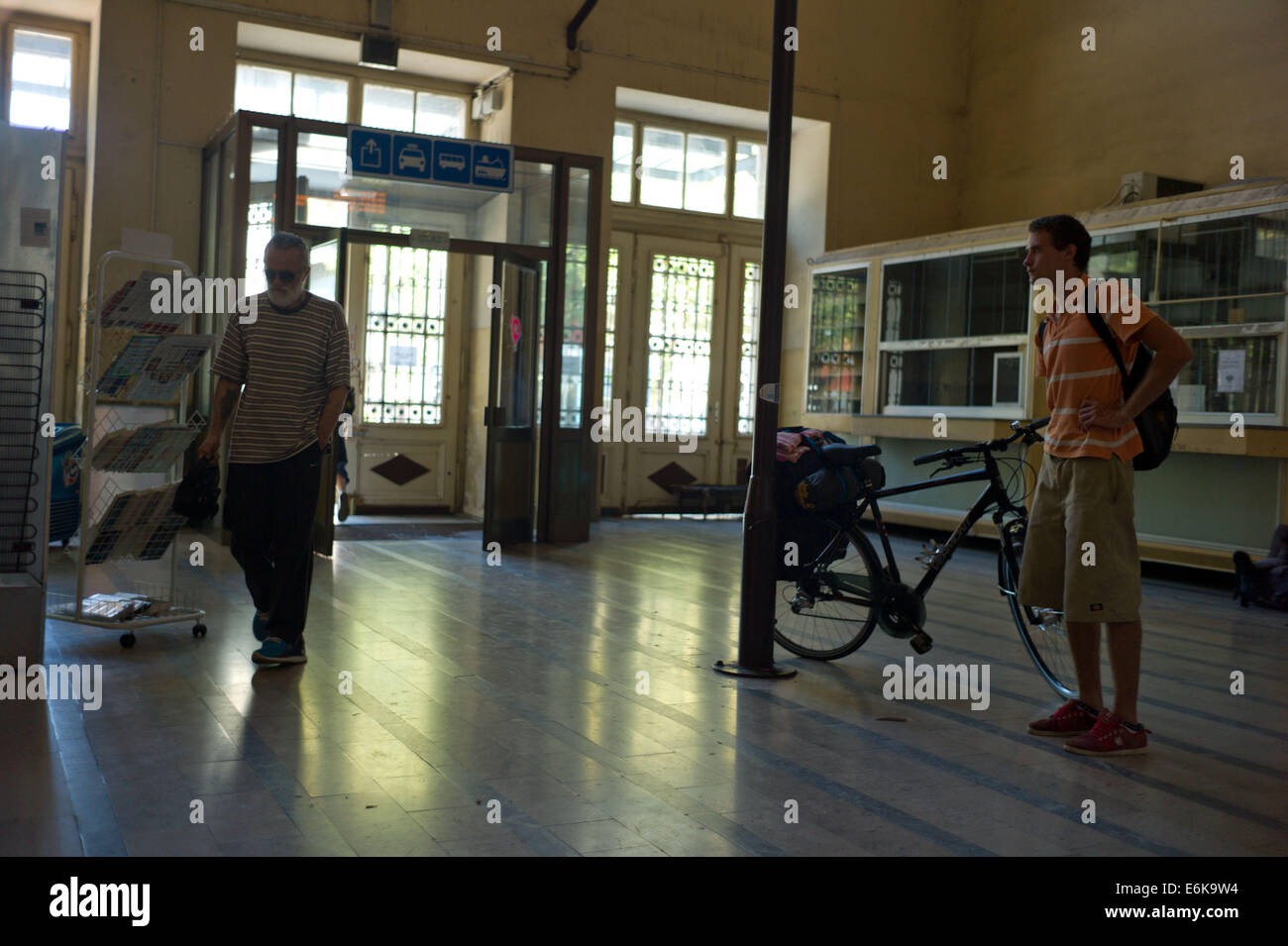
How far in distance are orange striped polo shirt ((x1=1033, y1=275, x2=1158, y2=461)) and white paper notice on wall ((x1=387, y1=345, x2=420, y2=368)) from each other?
8028mm

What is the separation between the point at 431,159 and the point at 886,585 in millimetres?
5360

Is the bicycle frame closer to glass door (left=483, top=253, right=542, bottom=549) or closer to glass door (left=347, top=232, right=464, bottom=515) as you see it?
glass door (left=483, top=253, right=542, bottom=549)

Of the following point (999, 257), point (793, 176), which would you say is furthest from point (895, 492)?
point (793, 176)

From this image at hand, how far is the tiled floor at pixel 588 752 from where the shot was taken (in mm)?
2992

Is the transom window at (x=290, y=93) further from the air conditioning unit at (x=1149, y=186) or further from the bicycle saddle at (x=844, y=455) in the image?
the bicycle saddle at (x=844, y=455)

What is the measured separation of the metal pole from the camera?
4.79 m

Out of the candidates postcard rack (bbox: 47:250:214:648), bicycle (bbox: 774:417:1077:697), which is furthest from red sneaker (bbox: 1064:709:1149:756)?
postcard rack (bbox: 47:250:214:648)

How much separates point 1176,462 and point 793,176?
5.64 meters

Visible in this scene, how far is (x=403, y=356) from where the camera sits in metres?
11.1

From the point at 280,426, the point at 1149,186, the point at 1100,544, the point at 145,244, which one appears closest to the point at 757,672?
the point at 1100,544

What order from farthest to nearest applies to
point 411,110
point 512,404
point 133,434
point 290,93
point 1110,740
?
point 411,110
point 290,93
point 512,404
point 133,434
point 1110,740

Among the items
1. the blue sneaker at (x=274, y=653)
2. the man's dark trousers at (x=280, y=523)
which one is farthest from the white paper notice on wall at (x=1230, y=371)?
the blue sneaker at (x=274, y=653)

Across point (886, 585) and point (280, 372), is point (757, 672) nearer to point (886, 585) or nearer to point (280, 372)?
point (886, 585)

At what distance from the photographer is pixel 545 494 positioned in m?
9.41
